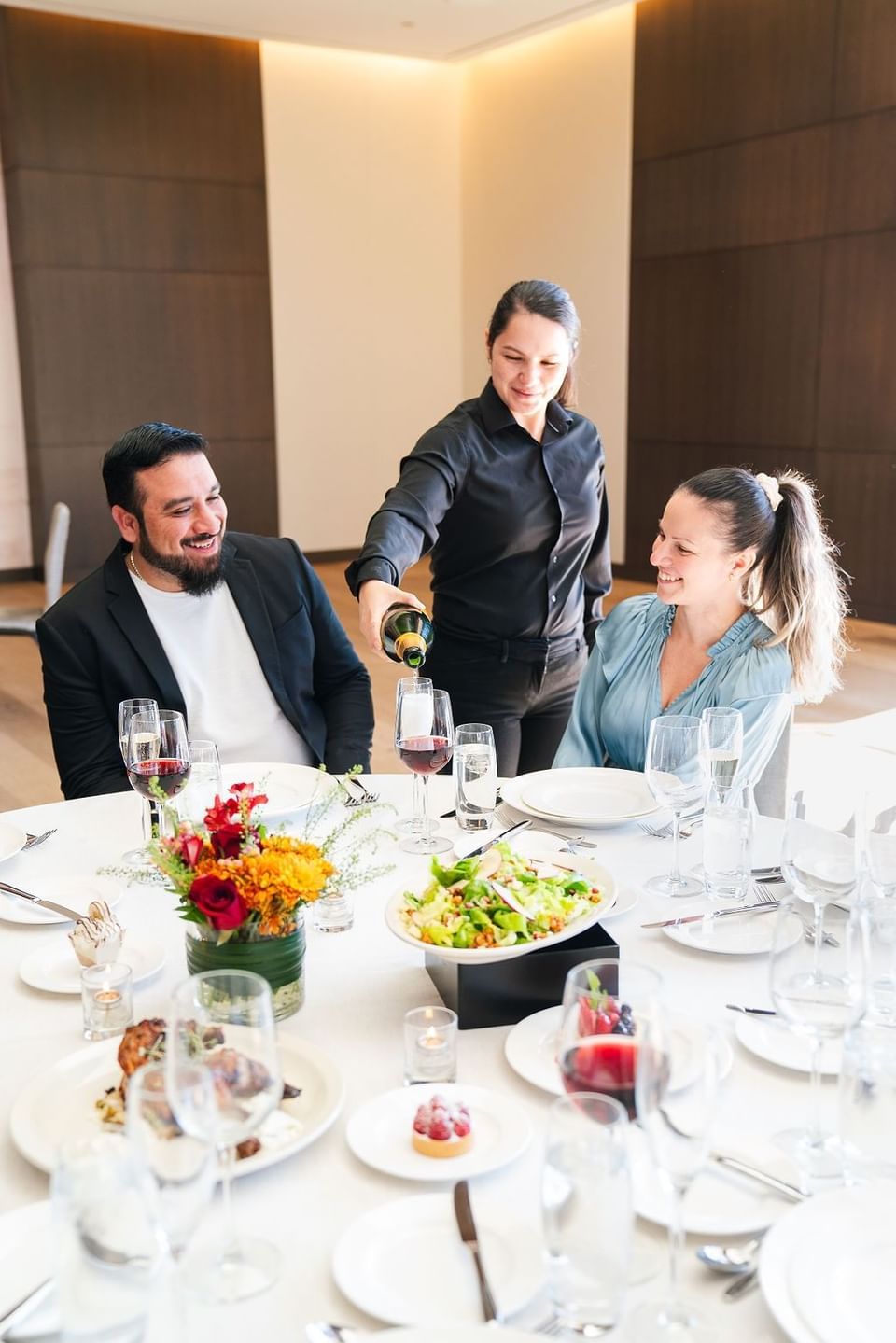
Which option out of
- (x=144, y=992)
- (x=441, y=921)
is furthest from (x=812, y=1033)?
(x=144, y=992)

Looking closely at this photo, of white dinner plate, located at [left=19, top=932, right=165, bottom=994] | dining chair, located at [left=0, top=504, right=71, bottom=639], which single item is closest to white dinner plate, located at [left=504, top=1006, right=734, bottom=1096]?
white dinner plate, located at [left=19, top=932, right=165, bottom=994]

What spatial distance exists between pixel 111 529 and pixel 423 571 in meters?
2.31

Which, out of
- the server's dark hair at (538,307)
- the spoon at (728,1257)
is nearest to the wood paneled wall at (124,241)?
the server's dark hair at (538,307)

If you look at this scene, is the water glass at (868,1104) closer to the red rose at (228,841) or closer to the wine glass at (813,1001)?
the wine glass at (813,1001)

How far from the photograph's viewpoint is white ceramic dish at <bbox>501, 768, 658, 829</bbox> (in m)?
1.96

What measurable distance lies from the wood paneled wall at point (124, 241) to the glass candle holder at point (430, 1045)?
27.1 feet

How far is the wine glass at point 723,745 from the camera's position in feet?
5.81

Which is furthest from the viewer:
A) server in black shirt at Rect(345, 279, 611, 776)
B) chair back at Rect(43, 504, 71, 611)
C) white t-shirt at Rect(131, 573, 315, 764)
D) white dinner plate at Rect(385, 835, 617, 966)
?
chair back at Rect(43, 504, 71, 611)

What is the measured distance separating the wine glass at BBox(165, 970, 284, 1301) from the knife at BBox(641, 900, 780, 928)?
0.73 meters

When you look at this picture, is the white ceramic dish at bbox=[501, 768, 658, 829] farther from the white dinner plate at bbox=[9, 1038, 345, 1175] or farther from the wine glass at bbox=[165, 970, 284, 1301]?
the wine glass at bbox=[165, 970, 284, 1301]

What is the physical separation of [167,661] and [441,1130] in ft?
5.57

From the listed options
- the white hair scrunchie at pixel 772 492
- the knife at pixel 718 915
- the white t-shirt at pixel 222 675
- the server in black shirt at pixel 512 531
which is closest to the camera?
the knife at pixel 718 915

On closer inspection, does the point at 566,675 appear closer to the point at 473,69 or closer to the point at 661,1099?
the point at 661,1099

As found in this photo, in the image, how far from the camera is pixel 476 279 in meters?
10.3
